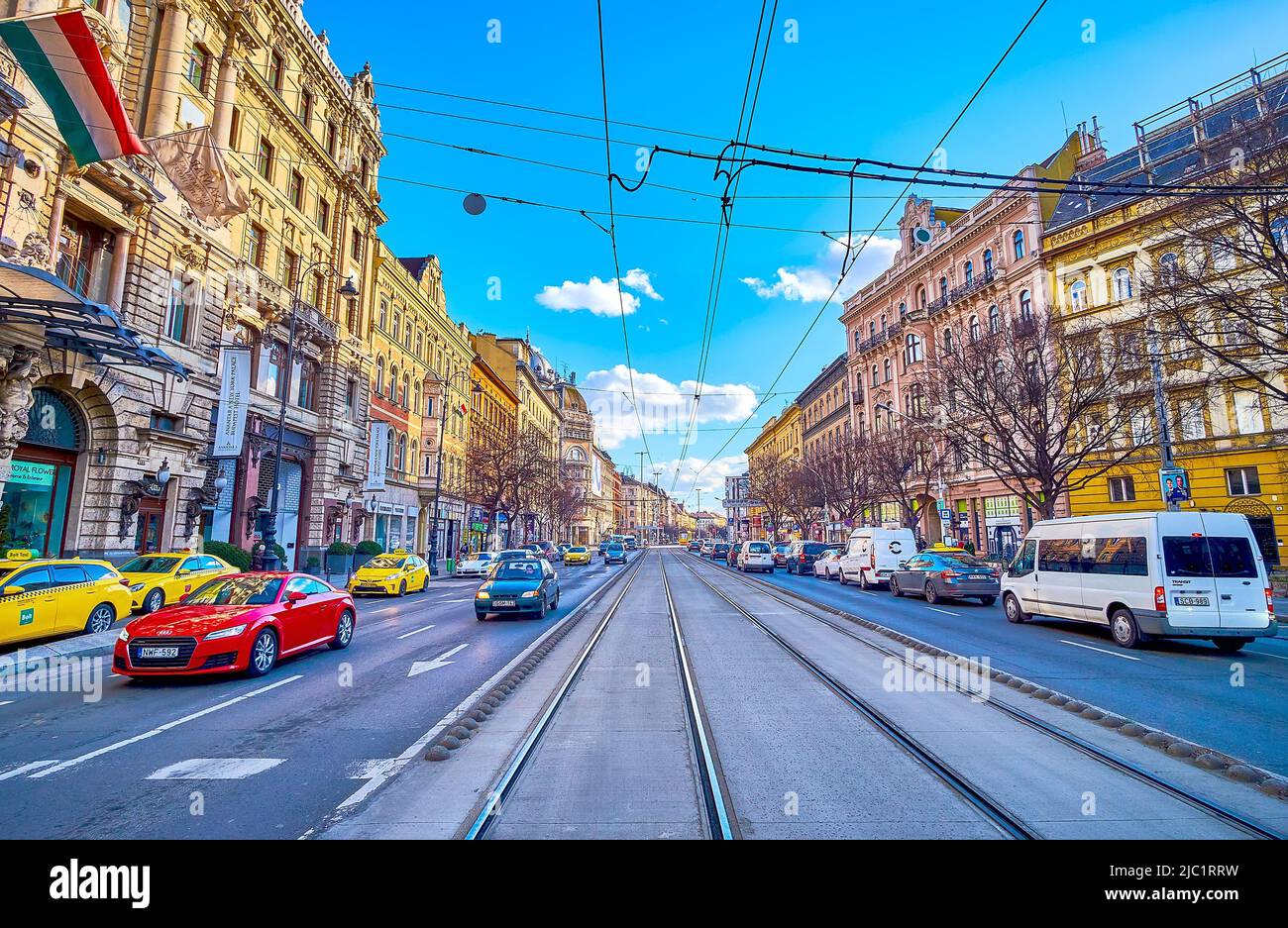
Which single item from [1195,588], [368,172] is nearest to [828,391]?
[368,172]

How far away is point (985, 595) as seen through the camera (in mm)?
19531

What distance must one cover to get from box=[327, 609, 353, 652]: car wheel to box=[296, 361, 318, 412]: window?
72.8 feet

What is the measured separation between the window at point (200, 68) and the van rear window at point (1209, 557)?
1265 inches

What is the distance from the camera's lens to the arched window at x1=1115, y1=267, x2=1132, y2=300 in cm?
3050

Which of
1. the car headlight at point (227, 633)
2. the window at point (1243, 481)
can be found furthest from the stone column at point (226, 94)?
the window at point (1243, 481)

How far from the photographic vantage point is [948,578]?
A: 19.7 m

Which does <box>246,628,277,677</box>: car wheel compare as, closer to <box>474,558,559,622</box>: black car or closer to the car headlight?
the car headlight

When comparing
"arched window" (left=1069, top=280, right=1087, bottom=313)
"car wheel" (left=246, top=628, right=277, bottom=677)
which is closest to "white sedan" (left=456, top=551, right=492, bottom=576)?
"car wheel" (left=246, top=628, right=277, bottom=677)

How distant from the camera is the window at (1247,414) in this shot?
26422 mm

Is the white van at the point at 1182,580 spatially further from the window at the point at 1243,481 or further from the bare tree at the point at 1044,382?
the window at the point at 1243,481

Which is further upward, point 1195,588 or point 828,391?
point 828,391

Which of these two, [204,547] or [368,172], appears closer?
[204,547]
